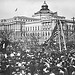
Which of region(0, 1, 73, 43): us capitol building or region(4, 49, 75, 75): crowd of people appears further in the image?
region(0, 1, 73, 43): us capitol building

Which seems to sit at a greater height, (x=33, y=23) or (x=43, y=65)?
(x=43, y=65)

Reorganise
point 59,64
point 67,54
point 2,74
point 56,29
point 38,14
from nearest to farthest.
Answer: point 2,74 → point 59,64 → point 67,54 → point 56,29 → point 38,14

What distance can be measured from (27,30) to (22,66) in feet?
240

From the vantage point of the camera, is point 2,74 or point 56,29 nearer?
point 2,74

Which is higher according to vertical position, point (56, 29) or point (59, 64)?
point (56, 29)

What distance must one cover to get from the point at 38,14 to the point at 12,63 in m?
79.2

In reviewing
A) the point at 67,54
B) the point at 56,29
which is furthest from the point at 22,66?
the point at 56,29

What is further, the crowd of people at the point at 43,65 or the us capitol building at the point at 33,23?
the us capitol building at the point at 33,23

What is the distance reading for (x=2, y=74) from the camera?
34.6ft

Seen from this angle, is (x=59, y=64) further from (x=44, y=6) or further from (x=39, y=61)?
(x=44, y=6)

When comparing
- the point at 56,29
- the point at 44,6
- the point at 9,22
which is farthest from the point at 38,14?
the point at 56,29

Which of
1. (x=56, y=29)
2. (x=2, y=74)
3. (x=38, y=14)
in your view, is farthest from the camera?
(x=38, y=14)

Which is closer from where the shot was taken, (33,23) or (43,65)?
(43,65)

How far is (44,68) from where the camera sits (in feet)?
36.2
